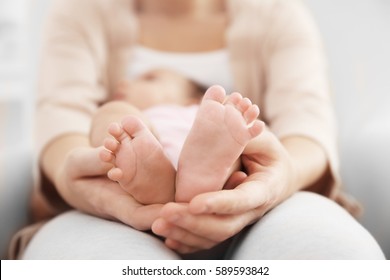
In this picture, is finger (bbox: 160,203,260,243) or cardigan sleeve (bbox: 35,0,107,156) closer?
finger (bbox: 160,203,260,243)

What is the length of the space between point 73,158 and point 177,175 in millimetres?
117

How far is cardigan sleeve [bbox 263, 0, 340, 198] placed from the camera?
681 mm

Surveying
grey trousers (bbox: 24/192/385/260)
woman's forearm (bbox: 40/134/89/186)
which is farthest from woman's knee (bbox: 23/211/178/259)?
woman's forearm (bbox: 40/134/89/186)

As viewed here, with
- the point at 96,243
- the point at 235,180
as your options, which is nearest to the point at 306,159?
the point at 235,180

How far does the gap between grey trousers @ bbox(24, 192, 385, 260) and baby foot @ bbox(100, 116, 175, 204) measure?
0.15 ft

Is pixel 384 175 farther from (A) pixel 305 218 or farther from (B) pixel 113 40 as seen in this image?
(B) pixel 113 40

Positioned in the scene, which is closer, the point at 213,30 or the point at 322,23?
the point at 213,30

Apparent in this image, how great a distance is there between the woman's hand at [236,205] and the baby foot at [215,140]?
26mm

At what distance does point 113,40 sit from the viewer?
0.83 meters

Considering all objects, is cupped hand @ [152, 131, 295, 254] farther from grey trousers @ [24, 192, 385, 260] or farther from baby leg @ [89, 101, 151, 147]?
baby leg @ [89, 101, 151, 147]

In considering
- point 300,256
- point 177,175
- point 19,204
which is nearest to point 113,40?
point 19,204

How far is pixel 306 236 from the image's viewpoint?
463 millimetres

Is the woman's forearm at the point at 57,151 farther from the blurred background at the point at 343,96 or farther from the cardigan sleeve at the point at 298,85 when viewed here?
the cardigan sleeve at the point at 298,85
